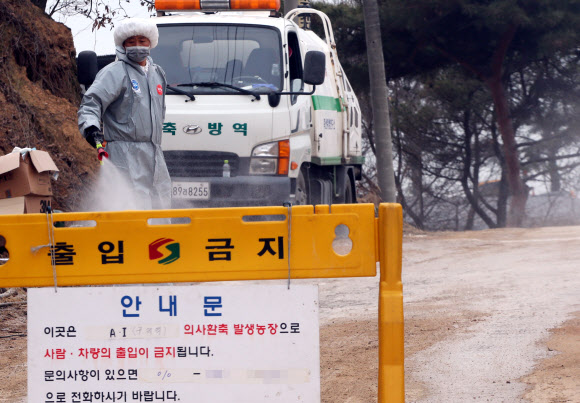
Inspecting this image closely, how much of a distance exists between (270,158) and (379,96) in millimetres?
10533

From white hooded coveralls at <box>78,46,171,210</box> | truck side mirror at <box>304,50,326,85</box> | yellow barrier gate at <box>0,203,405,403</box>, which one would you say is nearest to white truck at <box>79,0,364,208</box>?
truck side mirror at <box>304,50,326,85</box>

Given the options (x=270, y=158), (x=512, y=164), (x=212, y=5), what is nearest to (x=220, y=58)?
(x=212, y=5)

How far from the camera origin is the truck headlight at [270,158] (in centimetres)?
920

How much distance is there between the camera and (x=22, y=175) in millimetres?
7895

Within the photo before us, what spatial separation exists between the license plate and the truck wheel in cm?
94

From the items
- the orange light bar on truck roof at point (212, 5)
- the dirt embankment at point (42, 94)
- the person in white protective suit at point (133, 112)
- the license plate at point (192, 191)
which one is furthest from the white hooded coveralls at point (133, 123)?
the dirt embankment at point (42, 94)

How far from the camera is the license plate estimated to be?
9172 mm

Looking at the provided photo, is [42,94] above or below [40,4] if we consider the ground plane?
below

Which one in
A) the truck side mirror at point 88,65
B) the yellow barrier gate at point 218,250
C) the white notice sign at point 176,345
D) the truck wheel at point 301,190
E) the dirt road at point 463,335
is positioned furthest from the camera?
the truck wheel at point 301,190

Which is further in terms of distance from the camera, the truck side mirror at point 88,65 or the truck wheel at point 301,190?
the truck wheel at point 301,190

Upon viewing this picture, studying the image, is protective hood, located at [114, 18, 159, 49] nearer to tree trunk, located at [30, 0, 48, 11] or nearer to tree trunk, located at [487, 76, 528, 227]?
tree trunk, located at [30, 0, 48, 11]

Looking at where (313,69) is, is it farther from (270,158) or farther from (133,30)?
(133,30)

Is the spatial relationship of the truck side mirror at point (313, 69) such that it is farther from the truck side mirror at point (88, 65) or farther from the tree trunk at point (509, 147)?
the tree trunk at point (509, 147)

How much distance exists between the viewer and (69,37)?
13.6 meters
